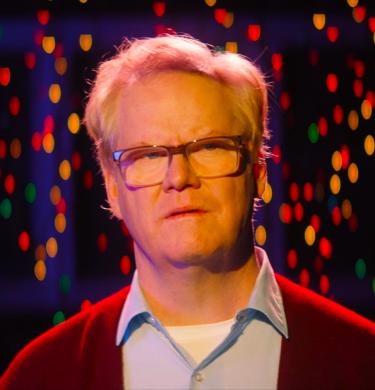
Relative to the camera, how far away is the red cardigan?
5.47ft

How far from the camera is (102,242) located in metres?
2.10

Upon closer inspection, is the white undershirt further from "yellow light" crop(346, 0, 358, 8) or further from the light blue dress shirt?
"yellow light" crop(346, 0, 358, 8)

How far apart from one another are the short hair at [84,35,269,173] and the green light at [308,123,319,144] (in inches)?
13.2

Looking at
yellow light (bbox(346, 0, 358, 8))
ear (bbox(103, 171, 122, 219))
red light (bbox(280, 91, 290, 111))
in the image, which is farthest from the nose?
yellow light (bbox(346, 0, 358, 8))

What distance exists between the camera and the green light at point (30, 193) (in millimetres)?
2105

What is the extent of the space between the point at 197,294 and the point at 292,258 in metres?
0.48

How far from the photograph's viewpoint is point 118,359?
1722mm

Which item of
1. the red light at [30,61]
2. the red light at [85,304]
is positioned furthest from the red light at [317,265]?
the red light at [30,61]

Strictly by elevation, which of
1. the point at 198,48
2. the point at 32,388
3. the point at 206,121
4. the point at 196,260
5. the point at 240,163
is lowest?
the point at 32,388

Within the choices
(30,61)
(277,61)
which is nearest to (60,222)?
(30,61)

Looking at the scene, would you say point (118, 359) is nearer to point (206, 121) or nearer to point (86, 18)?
point (206, 121)

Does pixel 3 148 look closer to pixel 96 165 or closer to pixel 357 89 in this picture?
pixel 96 165

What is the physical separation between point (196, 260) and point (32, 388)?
52cm

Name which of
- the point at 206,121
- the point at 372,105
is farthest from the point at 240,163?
the point at 372,105
